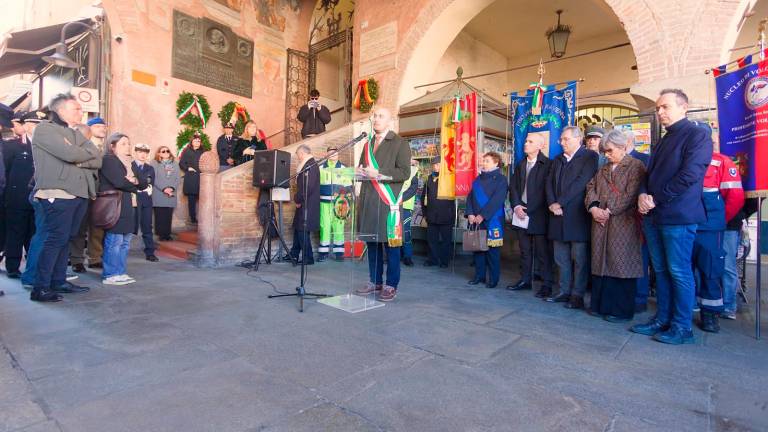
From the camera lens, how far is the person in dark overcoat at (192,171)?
8422 mm

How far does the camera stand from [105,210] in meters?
4.52

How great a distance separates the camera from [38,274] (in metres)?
3.69

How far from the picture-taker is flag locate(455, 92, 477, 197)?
233 inches

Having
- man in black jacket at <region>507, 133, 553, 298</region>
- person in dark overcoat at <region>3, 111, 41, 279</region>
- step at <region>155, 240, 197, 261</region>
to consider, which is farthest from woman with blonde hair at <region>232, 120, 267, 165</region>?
man in black jacket at <region>507, 133, 553, 298</region>

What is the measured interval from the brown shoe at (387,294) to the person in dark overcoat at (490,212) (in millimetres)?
1479

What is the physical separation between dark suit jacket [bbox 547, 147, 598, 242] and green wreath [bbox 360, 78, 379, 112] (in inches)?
216

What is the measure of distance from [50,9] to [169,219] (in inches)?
372

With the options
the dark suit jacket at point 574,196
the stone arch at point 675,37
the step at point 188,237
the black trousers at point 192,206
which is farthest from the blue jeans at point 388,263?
the black trousers at point 192,206

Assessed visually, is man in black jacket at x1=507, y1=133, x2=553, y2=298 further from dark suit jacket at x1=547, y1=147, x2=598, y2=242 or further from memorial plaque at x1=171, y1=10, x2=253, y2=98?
memorial plaque at x1=171, y1=10, x2=253, y2=98

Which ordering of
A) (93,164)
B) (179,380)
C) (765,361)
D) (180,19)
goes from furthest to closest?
(180,19), (93,164), (765,361), (179,380)

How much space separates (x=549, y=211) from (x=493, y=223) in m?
0.76

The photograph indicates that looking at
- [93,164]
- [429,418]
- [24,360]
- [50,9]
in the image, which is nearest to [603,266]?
[429,418]

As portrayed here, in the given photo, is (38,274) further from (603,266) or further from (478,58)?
(478,58)

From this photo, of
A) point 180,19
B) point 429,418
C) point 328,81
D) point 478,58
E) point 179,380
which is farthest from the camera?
point 328,81
